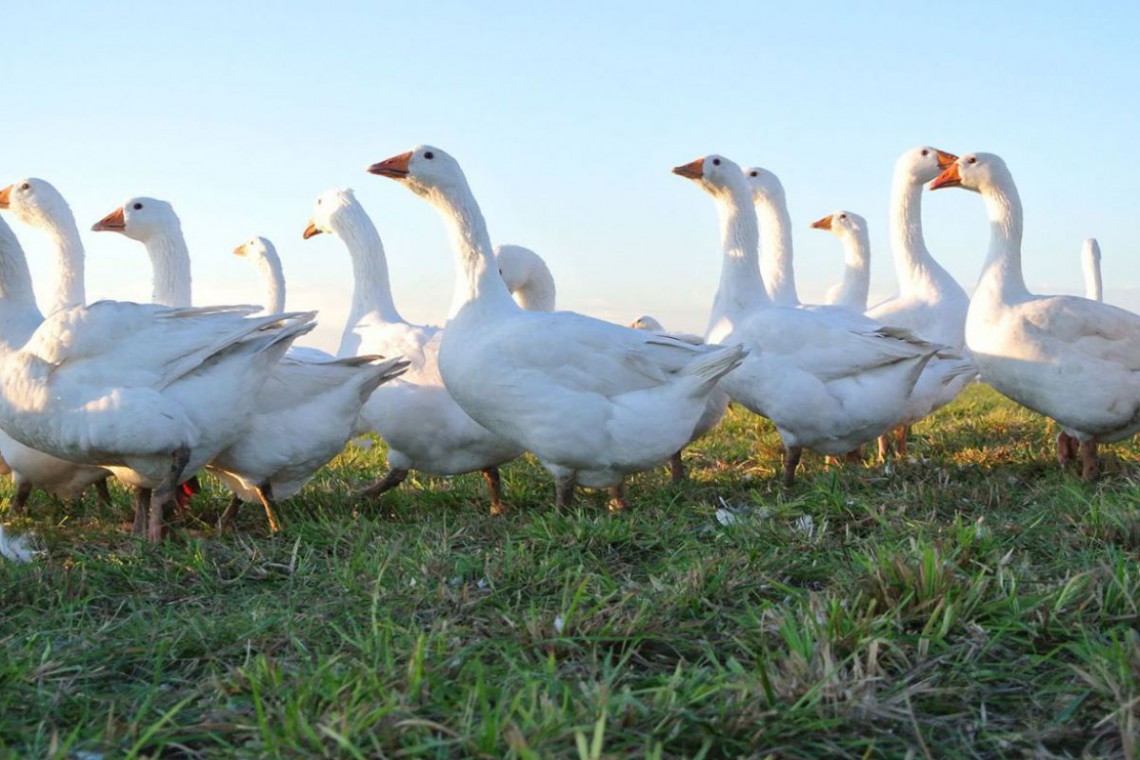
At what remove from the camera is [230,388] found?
5430 millimetres

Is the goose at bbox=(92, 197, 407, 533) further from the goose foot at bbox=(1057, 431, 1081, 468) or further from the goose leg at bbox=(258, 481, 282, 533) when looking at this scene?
the goose foot at bbox=(1057, 431, 1081, 468)

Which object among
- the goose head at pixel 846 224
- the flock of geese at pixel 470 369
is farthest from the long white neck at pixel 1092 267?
the flock of geese at pixel 470 369

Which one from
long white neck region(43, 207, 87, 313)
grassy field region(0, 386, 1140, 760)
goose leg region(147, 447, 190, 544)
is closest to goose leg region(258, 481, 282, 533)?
goose leg region(147, 447, 190, 544)

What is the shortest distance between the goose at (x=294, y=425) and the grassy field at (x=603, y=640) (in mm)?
1002

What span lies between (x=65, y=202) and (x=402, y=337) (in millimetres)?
2559

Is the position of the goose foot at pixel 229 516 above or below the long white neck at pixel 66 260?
below

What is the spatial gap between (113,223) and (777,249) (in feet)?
17.8

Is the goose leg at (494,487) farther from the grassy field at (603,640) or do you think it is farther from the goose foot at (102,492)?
the goose foot at (102,492)

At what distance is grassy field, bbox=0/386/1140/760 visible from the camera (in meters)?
2.34

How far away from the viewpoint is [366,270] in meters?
7.66

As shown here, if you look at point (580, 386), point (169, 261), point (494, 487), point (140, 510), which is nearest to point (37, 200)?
point (169, 261)

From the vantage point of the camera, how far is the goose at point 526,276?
7.82 metres

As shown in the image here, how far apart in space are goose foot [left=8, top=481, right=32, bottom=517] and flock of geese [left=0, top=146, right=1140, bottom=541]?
0.02 metres

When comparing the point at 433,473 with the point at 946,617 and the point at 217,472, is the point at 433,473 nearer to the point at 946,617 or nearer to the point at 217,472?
the point at 217,472
